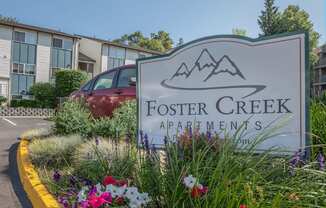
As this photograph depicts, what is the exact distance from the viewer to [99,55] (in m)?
37.9

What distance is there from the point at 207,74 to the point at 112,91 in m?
4.27

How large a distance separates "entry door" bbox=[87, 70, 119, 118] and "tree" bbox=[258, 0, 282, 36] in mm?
38188

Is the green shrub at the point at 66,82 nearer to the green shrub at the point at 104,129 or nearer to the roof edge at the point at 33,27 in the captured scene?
the roof edge at the point at 33,27

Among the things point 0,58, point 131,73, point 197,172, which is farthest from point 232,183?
point 0,58

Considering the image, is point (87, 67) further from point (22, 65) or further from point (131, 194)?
point (131, 194)

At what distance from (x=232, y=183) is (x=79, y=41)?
1544 inches

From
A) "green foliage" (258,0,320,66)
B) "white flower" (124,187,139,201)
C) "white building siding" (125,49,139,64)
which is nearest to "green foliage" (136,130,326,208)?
"white flower" (124,187,139,201)

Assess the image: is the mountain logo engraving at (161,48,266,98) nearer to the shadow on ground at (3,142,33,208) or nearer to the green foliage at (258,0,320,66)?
the shadow on ground at (3,142,33,208)

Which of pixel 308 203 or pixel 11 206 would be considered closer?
pixel 308 203

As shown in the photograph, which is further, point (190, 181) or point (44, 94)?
point (44, 94)

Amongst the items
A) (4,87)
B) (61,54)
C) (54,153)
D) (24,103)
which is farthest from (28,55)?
(54,153)

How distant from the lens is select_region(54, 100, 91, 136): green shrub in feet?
21.2

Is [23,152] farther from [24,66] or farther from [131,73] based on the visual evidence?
[24,66]

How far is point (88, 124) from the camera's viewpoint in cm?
646
